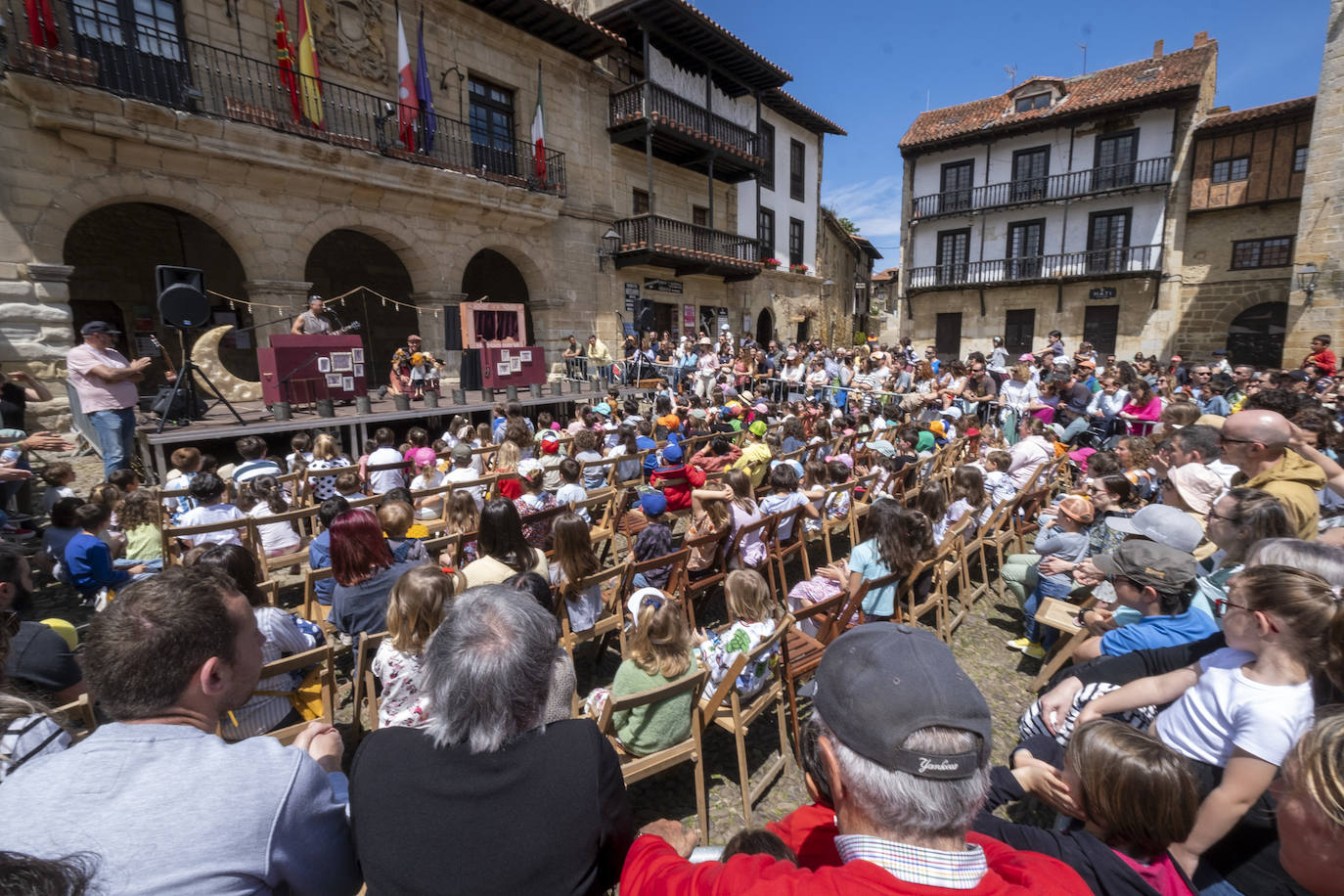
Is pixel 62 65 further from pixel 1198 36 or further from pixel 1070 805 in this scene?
pixel 1198 36

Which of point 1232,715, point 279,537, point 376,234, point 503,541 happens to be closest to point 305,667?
point 503,541

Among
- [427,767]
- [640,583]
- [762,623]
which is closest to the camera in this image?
[427,767]

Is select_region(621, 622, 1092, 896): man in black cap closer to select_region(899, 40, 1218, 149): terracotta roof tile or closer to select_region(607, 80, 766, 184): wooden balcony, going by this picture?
select_region(607, 80, 766, 184): wooden balcony

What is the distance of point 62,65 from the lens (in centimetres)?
779

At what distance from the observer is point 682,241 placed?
53.7ft

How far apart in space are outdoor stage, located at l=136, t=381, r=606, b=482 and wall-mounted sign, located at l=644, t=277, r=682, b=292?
17.2 ft

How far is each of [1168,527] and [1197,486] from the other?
1.57 metres

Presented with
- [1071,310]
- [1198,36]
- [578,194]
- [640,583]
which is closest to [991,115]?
[1198,36]

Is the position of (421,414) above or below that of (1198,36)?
below

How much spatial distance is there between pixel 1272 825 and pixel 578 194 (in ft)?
52.0

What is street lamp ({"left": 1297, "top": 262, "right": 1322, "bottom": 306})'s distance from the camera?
12906mm

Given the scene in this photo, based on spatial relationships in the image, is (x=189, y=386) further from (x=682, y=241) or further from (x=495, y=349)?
(x=682, y=241)

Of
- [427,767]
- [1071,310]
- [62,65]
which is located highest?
[62,65]

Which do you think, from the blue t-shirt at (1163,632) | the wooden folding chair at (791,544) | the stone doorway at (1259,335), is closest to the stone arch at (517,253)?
the wooden folding chair at (791,544)
